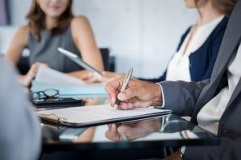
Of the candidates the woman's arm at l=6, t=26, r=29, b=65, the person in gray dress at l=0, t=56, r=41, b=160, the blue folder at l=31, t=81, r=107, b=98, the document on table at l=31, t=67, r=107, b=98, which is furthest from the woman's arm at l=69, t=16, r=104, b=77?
the person in gray dress at l=0, t=56, r=41, b=160

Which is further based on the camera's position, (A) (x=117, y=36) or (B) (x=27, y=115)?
(A) (x=117, y=36)

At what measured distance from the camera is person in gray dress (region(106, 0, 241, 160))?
0.85 metres

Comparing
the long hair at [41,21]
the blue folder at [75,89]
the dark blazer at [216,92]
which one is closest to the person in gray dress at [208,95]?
the dark blazer at [216,92]

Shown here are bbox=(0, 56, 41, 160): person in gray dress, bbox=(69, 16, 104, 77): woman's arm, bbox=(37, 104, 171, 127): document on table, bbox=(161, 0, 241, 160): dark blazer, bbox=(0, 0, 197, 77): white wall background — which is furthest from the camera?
bbox=(0, 0, 197, 77): white wall background

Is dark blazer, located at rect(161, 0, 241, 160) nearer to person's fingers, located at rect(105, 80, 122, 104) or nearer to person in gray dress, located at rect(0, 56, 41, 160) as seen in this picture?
person's fingers, located at rect(105, 80, 122, 104)

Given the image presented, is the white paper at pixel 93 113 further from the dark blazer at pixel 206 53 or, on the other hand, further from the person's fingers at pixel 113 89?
the dark blazer at pixel 206 53

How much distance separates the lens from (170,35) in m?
2.98

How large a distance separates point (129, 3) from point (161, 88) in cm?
201

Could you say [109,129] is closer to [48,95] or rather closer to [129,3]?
[48,95]

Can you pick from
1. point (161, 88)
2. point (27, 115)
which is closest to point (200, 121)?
point (161, 88)

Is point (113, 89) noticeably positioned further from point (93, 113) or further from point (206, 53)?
point (206, 53)

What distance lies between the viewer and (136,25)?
2.96m

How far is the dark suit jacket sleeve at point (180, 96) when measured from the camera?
0.97m

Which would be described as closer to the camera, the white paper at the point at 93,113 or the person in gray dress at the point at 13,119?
the person in gray dress at the point at 13,119
